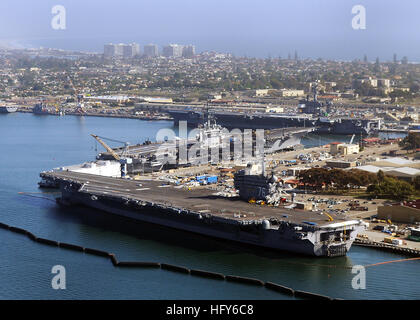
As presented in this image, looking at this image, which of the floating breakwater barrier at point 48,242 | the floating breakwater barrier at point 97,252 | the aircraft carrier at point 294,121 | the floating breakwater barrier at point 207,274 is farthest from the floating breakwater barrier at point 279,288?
the aircraft carrier at point 294,121

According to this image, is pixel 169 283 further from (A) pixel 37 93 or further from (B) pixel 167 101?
(A) pixel 37 93

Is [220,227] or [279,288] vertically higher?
[220,227]

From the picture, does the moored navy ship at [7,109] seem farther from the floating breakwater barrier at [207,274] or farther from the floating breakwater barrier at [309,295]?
the floating breakwater barrier at [309,295]

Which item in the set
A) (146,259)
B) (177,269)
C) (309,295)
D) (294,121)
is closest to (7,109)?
(294,121)

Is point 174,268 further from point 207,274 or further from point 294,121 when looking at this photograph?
point 294,121

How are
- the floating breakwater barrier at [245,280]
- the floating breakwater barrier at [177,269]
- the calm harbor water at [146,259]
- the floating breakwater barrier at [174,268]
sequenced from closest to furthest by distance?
the floating breakwater barrier at [177,269] → the calm harbor water at [146,259] → the floating breakwater barrier at [245,280] → the floating breakwater barrier at [174,268]

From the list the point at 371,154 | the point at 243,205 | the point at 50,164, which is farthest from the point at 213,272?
the point at 371,154
